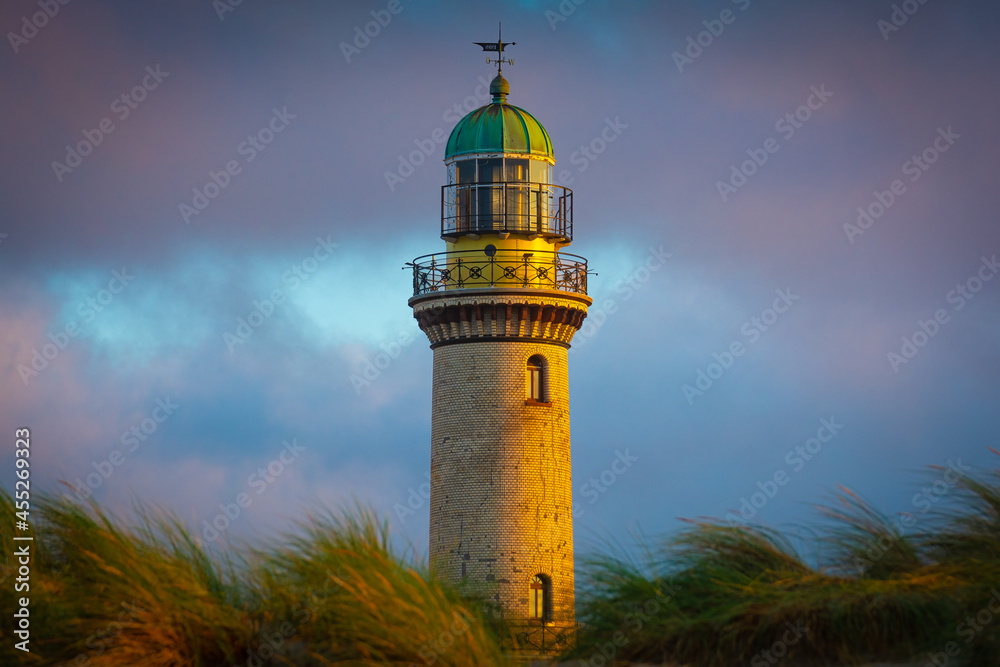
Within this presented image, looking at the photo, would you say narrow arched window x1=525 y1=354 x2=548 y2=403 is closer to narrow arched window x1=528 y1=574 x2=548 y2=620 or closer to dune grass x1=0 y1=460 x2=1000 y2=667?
narrow arched window x1=528 y1=574 x2=548 y2=620

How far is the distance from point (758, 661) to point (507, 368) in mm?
22916

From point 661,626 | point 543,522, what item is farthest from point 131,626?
point 543,522

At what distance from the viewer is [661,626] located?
2273 cm

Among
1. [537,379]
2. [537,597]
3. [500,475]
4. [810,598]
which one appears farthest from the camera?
[537,379]

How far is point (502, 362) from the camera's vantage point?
145 ft

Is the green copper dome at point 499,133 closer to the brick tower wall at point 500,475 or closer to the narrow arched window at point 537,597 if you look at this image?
the brick tower wall at point 500,475

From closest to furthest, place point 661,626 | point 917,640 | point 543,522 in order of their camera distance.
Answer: point 917,640 < point 661,626 < point 543,522

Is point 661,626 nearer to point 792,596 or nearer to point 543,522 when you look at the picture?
point 792,596

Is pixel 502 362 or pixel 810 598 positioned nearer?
pixel 810 598

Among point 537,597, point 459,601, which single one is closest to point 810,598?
point 459,601

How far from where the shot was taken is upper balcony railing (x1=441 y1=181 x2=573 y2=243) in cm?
4466

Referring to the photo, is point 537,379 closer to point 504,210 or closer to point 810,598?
point 504,210

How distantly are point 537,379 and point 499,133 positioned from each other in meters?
6.58

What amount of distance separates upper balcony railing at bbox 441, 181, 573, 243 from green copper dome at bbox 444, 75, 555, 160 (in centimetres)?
92
